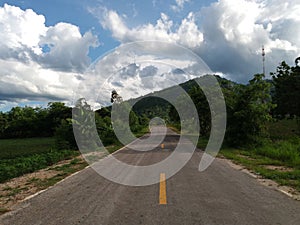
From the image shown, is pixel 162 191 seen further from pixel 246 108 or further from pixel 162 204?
pixel 246 108

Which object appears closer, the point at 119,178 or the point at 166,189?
the point at 166,189

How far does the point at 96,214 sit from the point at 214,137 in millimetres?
18941

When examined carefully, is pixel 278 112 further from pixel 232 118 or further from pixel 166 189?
pixel 166 189

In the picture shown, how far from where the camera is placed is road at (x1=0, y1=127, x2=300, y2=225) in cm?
442

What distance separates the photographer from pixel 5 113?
73625 mm

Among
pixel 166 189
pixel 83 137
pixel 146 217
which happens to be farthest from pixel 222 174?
pixel 83 137

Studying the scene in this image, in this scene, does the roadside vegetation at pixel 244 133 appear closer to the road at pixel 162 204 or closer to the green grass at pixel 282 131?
the green grass at pixel 282 131

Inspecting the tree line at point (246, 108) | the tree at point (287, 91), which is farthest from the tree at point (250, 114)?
the tree at point (287, 91)

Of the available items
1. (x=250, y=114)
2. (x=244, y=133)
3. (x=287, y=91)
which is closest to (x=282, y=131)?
(x=287, y=91)

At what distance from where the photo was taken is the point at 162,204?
5199 millimetres

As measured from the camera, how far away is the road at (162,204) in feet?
14.5

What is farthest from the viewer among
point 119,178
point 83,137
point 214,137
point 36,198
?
point 214,137

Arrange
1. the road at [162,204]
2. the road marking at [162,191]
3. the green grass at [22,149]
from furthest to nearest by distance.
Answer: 1. the green grass at [22,149]
2. the road marking at [162,191]
3. the road at [162,204]

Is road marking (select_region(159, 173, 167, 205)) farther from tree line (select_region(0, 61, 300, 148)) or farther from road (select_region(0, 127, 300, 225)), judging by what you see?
tree line (select_region(0, 61, 300, 148))
